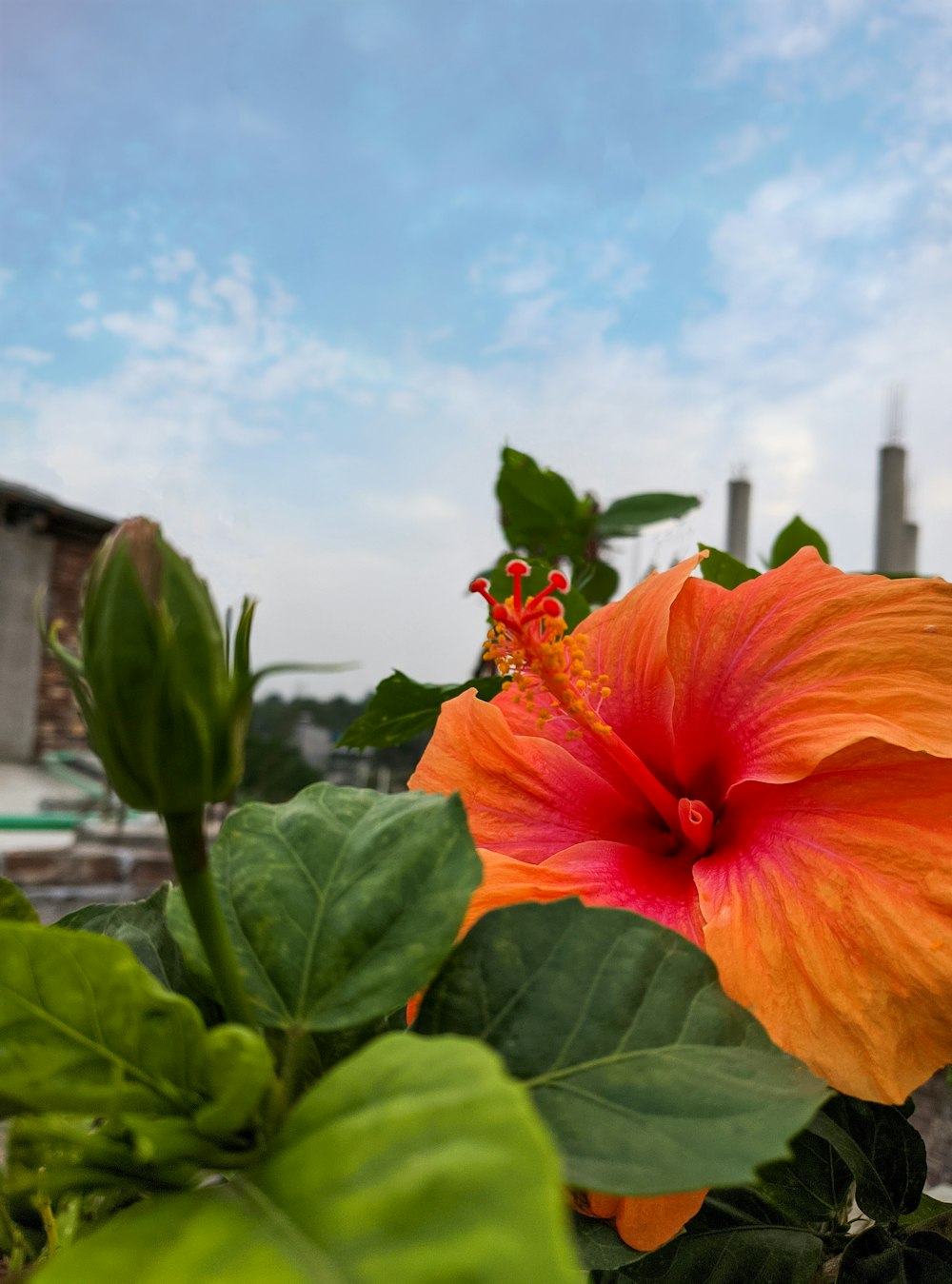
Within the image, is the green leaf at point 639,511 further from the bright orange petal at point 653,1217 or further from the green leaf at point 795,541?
the bright orange petal at point 653,1217

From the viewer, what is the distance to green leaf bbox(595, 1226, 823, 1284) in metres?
0.37

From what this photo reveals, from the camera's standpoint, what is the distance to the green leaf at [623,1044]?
21 cm

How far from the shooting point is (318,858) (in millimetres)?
281

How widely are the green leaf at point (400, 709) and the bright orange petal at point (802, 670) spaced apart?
0.67 feet

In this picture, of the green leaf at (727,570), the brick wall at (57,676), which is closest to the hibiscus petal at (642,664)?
the green leaf at (727,570)

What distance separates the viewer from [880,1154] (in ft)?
1.29

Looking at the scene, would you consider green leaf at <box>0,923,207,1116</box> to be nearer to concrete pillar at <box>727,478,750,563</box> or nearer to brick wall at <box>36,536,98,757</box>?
concrete pillar at <box>727,478,750,563</box>

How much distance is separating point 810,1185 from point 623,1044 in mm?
250

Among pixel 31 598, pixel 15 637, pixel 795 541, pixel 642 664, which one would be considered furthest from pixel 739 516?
pixel 15 637

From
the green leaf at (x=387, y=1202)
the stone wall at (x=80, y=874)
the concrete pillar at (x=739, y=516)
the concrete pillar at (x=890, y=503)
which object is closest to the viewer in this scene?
the green leaf at (x=387, y=1202)

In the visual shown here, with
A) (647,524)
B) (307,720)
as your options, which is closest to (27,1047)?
(647,524)

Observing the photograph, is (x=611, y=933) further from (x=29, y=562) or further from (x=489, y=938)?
(x=29, y=562)

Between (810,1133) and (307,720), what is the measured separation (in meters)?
3.05

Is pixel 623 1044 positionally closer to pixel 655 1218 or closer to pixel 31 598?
pixel 655 1218
